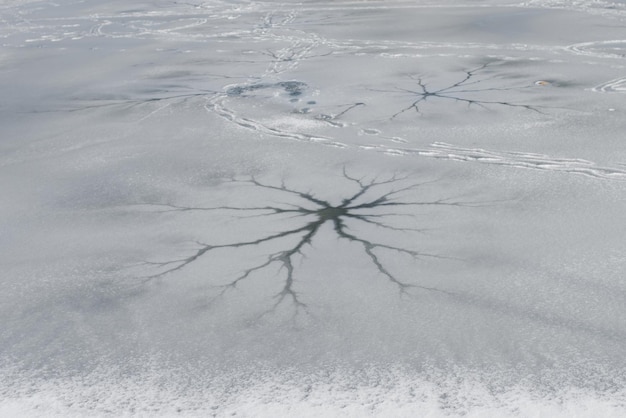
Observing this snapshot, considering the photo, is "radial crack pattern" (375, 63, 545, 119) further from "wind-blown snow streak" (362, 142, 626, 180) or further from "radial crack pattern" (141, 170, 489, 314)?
"radial crack pattern" (141, 170, 489, 314)

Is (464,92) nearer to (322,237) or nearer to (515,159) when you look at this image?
(515,159)

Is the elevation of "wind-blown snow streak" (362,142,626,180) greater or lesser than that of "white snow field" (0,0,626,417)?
greater

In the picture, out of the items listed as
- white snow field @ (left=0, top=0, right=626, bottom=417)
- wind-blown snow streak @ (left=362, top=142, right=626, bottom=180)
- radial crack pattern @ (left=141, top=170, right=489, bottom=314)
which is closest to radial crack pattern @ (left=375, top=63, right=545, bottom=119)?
white snow field @ (left=0, top=0, right=626, bottom=417)

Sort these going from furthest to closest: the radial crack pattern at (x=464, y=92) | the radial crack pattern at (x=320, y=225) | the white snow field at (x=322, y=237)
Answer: the radial crack pattern at (x=464, y=92) < the radial crack pattern at (x=320, y=225) < the white snow field at (x=322, y=237)

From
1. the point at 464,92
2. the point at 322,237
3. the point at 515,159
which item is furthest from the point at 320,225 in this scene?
the point at 464,92

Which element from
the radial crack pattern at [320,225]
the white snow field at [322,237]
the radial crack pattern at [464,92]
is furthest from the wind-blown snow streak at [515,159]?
the radial crack pattern at [464,92]

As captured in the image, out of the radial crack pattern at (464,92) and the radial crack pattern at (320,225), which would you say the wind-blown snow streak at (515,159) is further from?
the radial crack pattern at (464,92)
